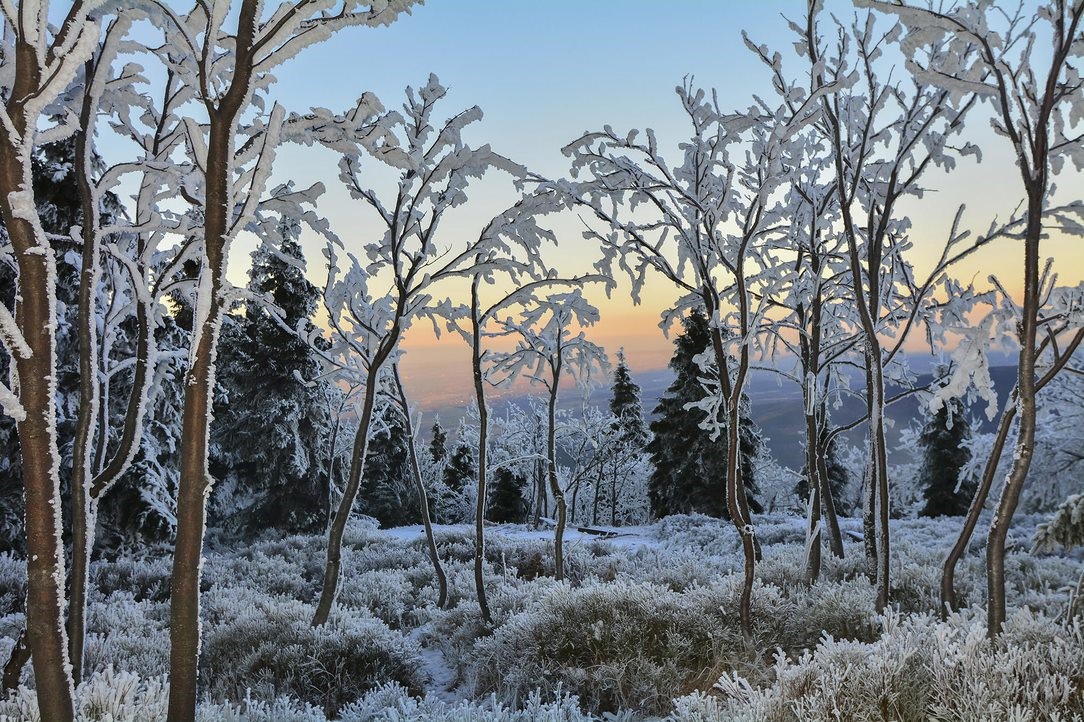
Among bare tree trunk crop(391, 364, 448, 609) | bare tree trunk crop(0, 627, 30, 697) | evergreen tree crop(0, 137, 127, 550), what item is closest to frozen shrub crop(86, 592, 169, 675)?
bare tree trunk crop(0, 627, 30, 697)

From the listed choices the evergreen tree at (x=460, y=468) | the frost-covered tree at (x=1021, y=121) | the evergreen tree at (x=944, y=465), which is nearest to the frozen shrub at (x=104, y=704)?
the frost-covered tree at (x=1021, y=121)

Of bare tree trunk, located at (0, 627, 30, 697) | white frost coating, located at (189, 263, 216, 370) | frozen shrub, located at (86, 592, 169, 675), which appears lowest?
frozen shrub, located at (86, 592, 169, 675)

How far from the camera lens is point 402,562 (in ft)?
38.5

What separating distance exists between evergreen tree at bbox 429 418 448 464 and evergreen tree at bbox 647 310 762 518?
18.0 metres

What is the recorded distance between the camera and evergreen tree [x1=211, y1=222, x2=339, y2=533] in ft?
56.3

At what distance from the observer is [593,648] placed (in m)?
4.86

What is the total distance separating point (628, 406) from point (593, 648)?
23572mm

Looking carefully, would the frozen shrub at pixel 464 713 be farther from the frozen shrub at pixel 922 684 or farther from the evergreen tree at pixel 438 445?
the evergreen tree at pixel 438 445

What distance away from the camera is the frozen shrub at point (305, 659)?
15.8ft

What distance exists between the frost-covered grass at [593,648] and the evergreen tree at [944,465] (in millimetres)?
13729

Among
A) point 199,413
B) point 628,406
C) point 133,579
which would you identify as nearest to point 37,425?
point 199,413

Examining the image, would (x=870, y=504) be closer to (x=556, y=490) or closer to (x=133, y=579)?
(x=556, y=490)

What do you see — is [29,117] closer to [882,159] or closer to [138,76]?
[138,76]

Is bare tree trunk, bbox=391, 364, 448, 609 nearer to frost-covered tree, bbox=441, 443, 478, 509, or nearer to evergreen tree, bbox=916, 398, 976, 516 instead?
evergreen tree, bbox=916, 398, 976, 516
